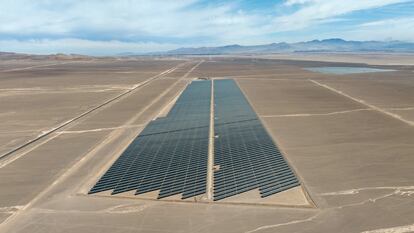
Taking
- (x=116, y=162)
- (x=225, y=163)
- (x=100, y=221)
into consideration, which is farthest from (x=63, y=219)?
(x=225, y=163)

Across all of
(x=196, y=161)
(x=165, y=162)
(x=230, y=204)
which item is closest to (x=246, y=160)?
(x=196, y=161)

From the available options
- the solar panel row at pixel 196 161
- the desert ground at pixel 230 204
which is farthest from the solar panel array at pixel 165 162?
the desert ground at pixel 230 204

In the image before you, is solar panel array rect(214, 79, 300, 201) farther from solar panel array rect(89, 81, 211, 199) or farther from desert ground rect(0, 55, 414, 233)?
solar panel array rect(89, 81, 211, 199)

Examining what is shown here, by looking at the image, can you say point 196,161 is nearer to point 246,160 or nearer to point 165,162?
point 165,162

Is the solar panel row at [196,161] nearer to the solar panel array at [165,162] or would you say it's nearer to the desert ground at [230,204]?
the solar panel array at [165,162]

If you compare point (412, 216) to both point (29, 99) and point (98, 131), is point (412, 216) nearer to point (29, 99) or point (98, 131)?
point (98, 131)

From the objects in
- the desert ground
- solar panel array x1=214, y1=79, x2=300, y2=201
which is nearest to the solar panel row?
solar panel array x1=214, y1=79, x2=300, y2=201
